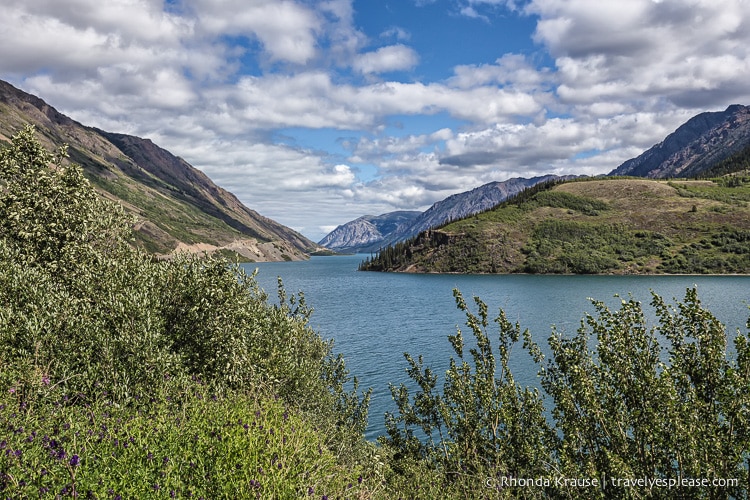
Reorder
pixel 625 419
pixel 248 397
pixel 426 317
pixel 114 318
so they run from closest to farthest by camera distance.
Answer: pixel 625 419 < pixel 248 397 < pixel 114 318 < pixel 426 317

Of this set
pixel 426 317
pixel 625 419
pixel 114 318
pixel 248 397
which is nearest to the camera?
pixel 625 419

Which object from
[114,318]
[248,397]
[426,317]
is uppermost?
[114,318]

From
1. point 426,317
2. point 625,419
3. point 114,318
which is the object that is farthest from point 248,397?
point 426,317

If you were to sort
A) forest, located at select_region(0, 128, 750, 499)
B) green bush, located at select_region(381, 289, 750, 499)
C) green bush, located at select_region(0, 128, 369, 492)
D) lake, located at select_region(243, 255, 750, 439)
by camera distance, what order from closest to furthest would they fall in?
1. forest, located at select_region(0, 128, 750, 499)
2. green bush, located at select_region(381, 289, 750, 499)
3. green bush, located at select_region(0, 128, 369, 492)
4. lake, located at select_region(243, 255, 750, 439)

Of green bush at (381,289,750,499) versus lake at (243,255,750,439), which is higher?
green bush at (381,289,750,499)

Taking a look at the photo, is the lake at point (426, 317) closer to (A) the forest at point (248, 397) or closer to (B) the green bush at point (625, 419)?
(B) the green bush at point (625, 419)

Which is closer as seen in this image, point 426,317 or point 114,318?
point 114,318

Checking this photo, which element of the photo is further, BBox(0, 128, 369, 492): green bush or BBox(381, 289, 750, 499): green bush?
BBox(0, 128, 369, 492): green bush

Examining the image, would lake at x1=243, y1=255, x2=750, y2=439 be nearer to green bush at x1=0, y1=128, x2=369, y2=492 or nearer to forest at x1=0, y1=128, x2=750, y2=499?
forest at x1=0, y1=128, x2=750, y2=499

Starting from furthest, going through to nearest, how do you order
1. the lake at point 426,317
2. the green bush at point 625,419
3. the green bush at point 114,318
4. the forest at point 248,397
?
1. the lake at point 426,317
2. the green bush at point 114,318
3. the green bush at point 625,419
4. the forest at point 248,397

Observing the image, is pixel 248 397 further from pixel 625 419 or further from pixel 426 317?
pixel 426 317

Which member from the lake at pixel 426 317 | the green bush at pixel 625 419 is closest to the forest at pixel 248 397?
the green bush at pixel 625 419

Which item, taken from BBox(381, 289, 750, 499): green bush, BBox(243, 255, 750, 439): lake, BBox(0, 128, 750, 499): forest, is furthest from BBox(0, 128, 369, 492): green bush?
BBox(243, 255, 750, 439): lake

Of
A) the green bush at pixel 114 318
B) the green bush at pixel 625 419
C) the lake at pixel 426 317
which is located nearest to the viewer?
the green bush at pixel 625 419
